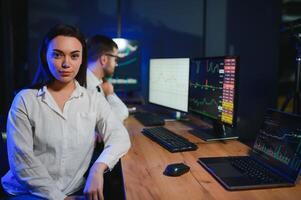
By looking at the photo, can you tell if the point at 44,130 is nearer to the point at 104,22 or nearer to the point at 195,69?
the point at 195,69

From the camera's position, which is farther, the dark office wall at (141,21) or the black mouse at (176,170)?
the dark office wall at (141,21)

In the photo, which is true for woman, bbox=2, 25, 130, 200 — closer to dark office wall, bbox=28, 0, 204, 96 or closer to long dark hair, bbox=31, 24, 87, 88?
long dark hair, bbox=31, 24, 87, 88

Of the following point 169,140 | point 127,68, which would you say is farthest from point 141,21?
point 169,140

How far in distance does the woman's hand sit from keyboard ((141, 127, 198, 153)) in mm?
395

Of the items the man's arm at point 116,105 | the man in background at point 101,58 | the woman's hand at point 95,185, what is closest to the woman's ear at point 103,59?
the man in background at point 101,58

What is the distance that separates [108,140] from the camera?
1.48 meters

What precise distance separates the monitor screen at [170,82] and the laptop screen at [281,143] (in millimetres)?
783

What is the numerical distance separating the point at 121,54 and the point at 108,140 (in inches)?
61.7

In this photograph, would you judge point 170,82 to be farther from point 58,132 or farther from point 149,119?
point 58,132

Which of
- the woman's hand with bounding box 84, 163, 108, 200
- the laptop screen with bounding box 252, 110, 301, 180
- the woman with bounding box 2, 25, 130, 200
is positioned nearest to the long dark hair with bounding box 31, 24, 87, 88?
the woman with bounding box 2, 25, 130, 200

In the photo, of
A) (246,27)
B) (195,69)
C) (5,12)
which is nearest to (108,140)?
(195,69)

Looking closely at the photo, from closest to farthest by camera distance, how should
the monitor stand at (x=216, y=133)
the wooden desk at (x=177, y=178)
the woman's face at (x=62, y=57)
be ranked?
the wooden desk at (x=177, y=178) < the woman's face at (x=62, y=57) < the monitor stand at (x=216, y=133)

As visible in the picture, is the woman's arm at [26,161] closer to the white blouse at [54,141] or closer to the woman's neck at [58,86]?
the white blouse at [54,141]

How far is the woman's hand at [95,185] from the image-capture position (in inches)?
48.0
